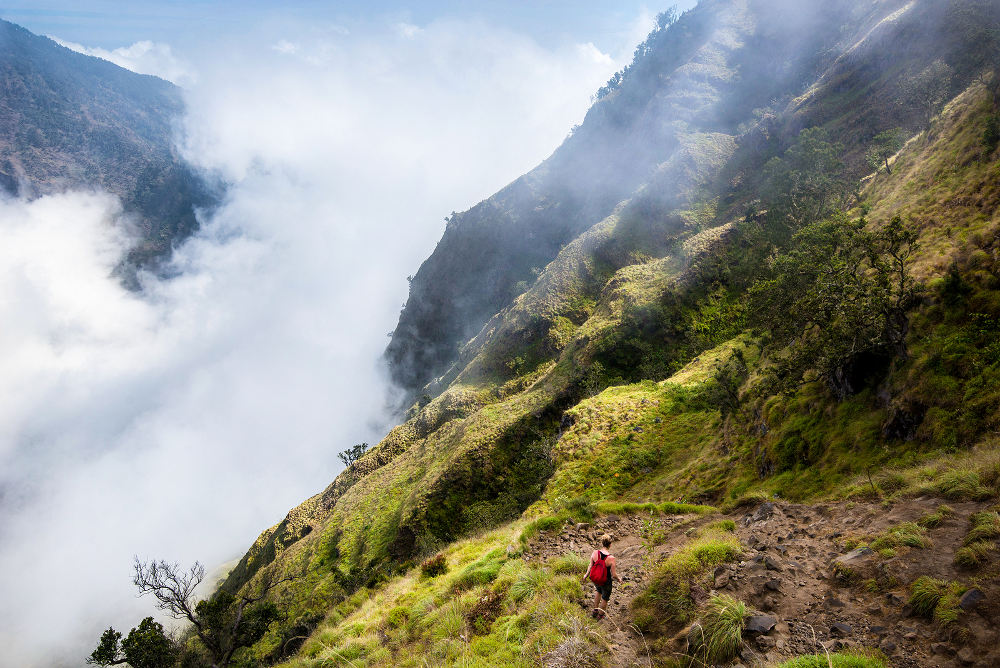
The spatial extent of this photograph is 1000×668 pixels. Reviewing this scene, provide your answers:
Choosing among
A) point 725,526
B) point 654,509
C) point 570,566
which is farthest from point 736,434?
point 570,566

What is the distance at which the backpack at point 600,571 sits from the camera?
30.5 feet

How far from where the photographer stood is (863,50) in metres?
78.8

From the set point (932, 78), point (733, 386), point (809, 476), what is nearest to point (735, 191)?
point (932, 78)

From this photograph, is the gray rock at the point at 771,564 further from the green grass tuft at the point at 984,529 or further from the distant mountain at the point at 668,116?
the distant mountain at the point at 668,116

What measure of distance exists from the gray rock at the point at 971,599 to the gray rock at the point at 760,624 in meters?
2.39

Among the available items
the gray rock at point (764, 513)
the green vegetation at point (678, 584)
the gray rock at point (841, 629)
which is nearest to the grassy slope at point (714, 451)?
the green vegetation at point (678, 584)

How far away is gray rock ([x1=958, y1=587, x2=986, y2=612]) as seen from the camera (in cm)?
577

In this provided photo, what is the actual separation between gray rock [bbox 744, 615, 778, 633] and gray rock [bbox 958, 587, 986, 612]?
239cm

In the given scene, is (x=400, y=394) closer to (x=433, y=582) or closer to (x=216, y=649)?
(x=216, y=649)

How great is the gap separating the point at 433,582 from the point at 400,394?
15906 centimetres

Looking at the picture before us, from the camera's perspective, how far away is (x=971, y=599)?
5.86 meters

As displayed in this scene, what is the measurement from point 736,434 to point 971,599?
17500 mm

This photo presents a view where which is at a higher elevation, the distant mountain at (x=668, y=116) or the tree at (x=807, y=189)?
the distant mountain at (x=668, y=116)

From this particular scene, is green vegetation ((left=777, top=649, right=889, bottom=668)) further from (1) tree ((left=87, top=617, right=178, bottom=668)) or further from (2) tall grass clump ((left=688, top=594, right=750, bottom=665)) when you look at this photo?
(1) tree ((left=87, top=617, right=178, bottom=668))
